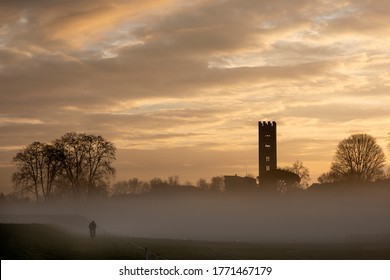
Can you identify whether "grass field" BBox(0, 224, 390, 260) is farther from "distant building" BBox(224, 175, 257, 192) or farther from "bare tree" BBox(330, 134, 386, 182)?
"distant building" BBox(224, 175, 257, 192)

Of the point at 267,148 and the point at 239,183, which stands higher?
the point at 267,148

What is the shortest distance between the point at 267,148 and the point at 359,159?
44635 mm

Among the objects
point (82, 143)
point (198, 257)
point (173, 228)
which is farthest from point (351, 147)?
point (198, 257)

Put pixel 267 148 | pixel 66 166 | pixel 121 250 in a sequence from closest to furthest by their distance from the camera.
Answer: pixel 121 250, pixel 66 166, pixel 267 148

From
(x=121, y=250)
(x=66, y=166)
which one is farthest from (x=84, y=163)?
(x=121, y=250)

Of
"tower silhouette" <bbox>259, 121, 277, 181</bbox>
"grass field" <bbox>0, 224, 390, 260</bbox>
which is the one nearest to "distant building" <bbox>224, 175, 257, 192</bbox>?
"tower silhouette" <bbox>259, 121, 277, 181</bbox>

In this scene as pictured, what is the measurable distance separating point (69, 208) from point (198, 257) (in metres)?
58.6

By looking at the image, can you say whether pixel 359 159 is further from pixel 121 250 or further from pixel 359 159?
pixel 121 250

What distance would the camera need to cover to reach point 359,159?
427 feet

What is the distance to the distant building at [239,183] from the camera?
499 ft

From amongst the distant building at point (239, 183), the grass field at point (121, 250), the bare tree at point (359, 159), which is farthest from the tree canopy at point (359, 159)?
the grass field at point (121, 250)

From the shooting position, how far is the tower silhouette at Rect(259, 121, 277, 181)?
16814 cm

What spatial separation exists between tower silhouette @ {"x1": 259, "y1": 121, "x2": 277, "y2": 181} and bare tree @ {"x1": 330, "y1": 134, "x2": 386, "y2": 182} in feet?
103

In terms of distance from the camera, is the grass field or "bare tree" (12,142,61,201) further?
"bare tree" (12,142,61,201)
